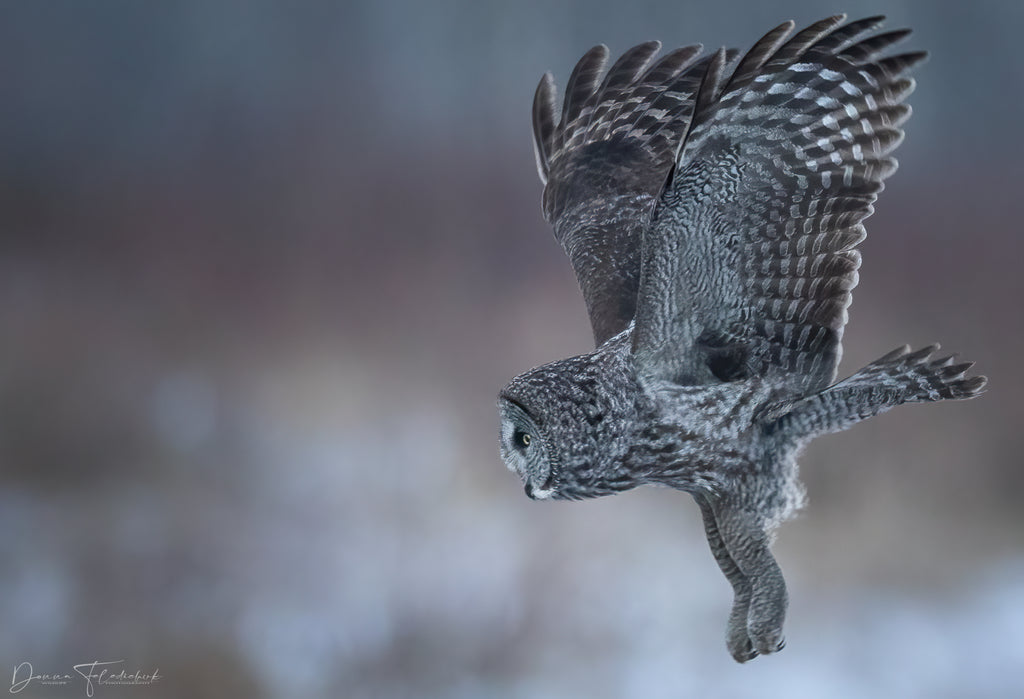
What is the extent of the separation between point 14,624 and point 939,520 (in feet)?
8.64

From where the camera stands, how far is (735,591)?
1.73 metres

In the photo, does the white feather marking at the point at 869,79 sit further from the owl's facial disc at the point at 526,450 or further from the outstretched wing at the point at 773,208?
the owl's facial disc at the point at 526,450

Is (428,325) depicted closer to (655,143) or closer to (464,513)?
(464,513)

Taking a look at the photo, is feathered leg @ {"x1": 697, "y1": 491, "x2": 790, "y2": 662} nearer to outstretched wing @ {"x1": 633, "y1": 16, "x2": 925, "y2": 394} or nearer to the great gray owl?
the great gray owl

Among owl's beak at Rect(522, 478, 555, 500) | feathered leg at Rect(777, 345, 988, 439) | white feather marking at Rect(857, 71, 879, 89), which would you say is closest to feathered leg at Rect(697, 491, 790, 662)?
feathered leg at Rect(777, 345, 988, 439)

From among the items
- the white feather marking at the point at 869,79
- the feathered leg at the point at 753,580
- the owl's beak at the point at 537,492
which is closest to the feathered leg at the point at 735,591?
the feathered leg at the point at 753,580

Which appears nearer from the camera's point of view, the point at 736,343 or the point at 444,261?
the point at 736,343

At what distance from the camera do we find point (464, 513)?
7.48 ft

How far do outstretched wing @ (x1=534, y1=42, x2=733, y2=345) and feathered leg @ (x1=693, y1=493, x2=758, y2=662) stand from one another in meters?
0.44

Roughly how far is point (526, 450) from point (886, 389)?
0.74 metres

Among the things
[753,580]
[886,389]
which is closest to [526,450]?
[753,580]

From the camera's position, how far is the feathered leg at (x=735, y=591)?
1.69 m

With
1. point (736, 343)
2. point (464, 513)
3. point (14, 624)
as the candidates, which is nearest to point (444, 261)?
point (464, 513)

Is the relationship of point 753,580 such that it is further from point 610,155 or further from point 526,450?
point 610,155
